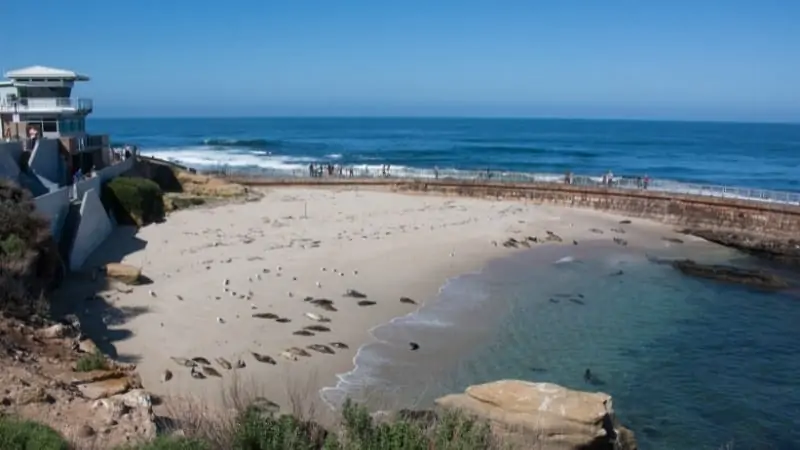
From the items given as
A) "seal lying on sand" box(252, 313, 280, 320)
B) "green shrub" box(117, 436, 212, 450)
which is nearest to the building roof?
"seal lying on sand" box(252, 313, 280, 320)

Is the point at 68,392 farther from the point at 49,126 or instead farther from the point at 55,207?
the point at 49,126

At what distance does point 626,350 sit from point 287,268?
11.8 meters

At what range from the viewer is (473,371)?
17.0m

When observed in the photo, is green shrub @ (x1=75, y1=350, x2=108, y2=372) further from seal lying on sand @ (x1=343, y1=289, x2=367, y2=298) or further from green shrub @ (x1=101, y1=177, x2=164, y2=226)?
green shrub @ (x1=101, y1=177, x2=164, y2=226)

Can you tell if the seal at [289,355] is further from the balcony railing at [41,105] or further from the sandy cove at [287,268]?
the balcony railing at [41,105]

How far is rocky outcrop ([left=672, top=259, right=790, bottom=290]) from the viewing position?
27.4m

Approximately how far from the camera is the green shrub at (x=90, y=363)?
12.9 meters

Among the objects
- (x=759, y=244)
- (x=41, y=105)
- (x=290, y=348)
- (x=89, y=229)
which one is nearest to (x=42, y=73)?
(x=41, y=105)

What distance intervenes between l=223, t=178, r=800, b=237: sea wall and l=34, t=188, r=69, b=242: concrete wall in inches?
812

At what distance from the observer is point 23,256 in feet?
58.0

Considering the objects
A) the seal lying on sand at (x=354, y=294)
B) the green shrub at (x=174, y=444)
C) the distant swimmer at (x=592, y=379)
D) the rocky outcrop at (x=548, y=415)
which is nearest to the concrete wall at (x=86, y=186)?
the seal lying on sand at (x=354, y=294)

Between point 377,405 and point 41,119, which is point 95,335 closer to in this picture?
point 377,405

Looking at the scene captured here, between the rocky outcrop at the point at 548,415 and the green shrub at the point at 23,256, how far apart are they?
9577 mm

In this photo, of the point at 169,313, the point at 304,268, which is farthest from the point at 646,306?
the point at 169,313
